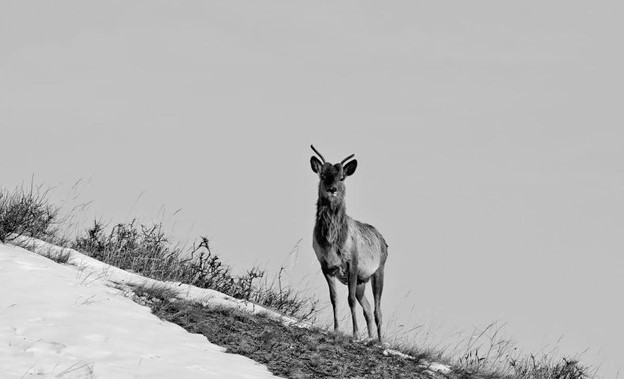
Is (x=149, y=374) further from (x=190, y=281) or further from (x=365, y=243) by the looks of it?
(x=365, y=243)

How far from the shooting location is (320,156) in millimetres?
12773

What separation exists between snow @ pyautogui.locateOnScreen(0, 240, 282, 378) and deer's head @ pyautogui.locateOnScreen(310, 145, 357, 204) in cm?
375

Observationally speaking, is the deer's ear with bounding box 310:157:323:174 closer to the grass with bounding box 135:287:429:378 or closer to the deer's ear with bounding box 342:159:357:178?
the deer's ear with bounding box 342:159:357:178

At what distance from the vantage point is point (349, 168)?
12781mm

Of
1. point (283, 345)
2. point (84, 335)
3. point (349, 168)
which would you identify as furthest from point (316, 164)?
point (84, 335)

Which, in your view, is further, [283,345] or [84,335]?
[283,345]

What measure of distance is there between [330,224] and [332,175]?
664 millimetres

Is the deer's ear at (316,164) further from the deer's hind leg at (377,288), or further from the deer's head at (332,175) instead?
the deer's hind leg at (377,288)

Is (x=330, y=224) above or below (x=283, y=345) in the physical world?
above

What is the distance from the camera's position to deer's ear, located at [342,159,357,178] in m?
12.7

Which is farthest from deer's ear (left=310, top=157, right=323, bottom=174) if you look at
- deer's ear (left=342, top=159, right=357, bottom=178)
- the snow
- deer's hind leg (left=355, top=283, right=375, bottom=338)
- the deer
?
the snow

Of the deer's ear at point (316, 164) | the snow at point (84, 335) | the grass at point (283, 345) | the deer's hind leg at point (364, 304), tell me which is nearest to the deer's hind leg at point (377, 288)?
the deer's hind leg at point (364, 304)

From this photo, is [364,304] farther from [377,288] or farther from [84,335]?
[84,335]

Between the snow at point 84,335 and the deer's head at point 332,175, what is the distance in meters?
3.75
